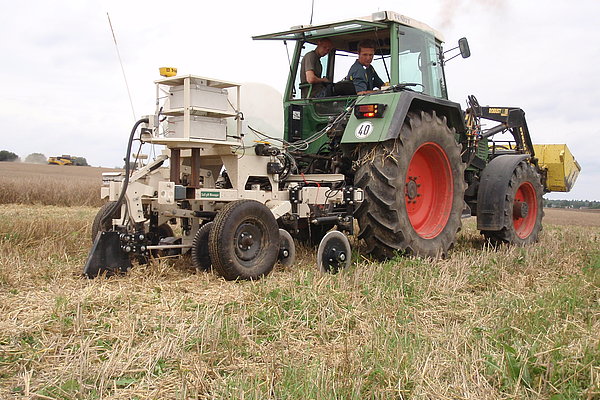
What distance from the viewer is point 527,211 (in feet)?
25.3

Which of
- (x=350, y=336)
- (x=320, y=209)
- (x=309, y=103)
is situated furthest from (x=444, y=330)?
(x=309, y=103)

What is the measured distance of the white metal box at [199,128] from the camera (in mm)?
4688

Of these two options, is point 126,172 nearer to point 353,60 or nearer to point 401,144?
point 401,144

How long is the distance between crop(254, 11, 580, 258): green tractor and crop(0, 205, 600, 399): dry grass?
2.63ft

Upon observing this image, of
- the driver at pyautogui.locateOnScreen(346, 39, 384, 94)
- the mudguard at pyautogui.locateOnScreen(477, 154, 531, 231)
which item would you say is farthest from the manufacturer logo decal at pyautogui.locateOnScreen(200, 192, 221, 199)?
the mudguard at pyautogui.locateOnScreen(477, 154, 531, 231)

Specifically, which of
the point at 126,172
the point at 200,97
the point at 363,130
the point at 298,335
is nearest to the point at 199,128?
the point at 200,97

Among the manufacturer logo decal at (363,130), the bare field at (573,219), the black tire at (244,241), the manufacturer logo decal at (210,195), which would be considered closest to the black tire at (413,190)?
the manufacturer logo decal at (363,130)

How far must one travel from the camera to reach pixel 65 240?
20.6 feet

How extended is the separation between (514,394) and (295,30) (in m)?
4.90

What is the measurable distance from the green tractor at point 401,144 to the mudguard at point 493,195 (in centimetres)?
1

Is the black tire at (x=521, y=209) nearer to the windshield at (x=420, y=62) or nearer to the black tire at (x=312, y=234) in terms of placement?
the windshield at (x=420, y=62)

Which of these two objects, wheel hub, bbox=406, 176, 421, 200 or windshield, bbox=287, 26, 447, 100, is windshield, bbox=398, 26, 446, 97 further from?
wheel hub, bbox=406, 176, 421, 200

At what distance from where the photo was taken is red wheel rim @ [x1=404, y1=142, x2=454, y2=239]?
19.9 ft

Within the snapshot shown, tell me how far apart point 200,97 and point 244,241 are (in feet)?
3.97
